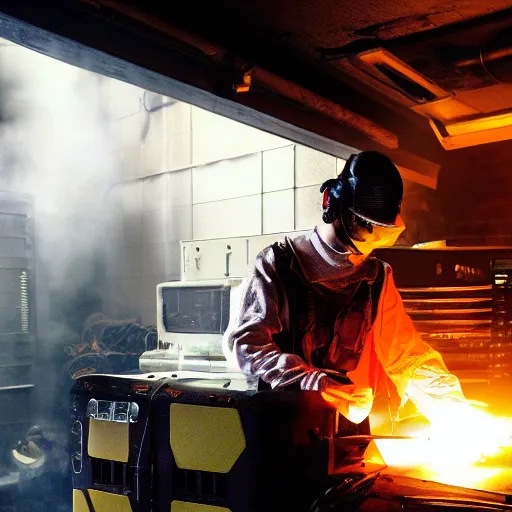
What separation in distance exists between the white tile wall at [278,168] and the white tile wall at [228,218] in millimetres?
345

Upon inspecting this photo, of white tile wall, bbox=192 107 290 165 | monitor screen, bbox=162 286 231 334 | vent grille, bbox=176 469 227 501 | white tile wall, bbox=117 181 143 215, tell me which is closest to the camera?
vent grille, bbox=176 469 227 501

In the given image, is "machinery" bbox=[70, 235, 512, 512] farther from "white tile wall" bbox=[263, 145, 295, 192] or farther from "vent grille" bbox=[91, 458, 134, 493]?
"white tile wall" bbox=[263, 145, 295, 192]

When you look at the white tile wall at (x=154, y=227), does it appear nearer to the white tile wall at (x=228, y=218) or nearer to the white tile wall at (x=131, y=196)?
the white tile wall at (x=131, y=196)

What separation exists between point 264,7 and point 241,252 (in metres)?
3.12

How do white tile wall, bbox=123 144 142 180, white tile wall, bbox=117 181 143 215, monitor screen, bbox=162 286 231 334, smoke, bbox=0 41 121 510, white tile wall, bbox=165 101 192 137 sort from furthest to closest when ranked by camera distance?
smoke, bbox=0 41 121 510 < white tile wall, bbox=117 181 143 215 < white tile wall, bbox=123 144 142 180 < white tile wall, bbox=165 101 192 137 < monitor screen, bbox=162 286 231 334

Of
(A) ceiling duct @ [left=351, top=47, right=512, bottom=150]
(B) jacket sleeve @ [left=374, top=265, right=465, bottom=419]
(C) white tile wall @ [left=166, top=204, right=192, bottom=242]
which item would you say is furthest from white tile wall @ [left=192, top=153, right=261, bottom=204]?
(B) jacket sleeve @ [left=374, top=265, right=465, bottom=419]

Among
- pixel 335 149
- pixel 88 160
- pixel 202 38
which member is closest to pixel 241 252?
pixel 335 149

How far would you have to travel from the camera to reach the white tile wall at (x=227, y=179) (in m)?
8.03

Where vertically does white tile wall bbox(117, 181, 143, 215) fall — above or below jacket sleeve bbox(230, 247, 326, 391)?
above

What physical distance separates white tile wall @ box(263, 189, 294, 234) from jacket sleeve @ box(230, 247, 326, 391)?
4.26 m

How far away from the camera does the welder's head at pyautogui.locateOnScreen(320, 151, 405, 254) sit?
2.87 meters

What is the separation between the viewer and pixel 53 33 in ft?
8.81

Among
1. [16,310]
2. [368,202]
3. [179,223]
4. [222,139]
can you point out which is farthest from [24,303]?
[368,202]

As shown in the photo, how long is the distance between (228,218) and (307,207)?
1740 millimetres
